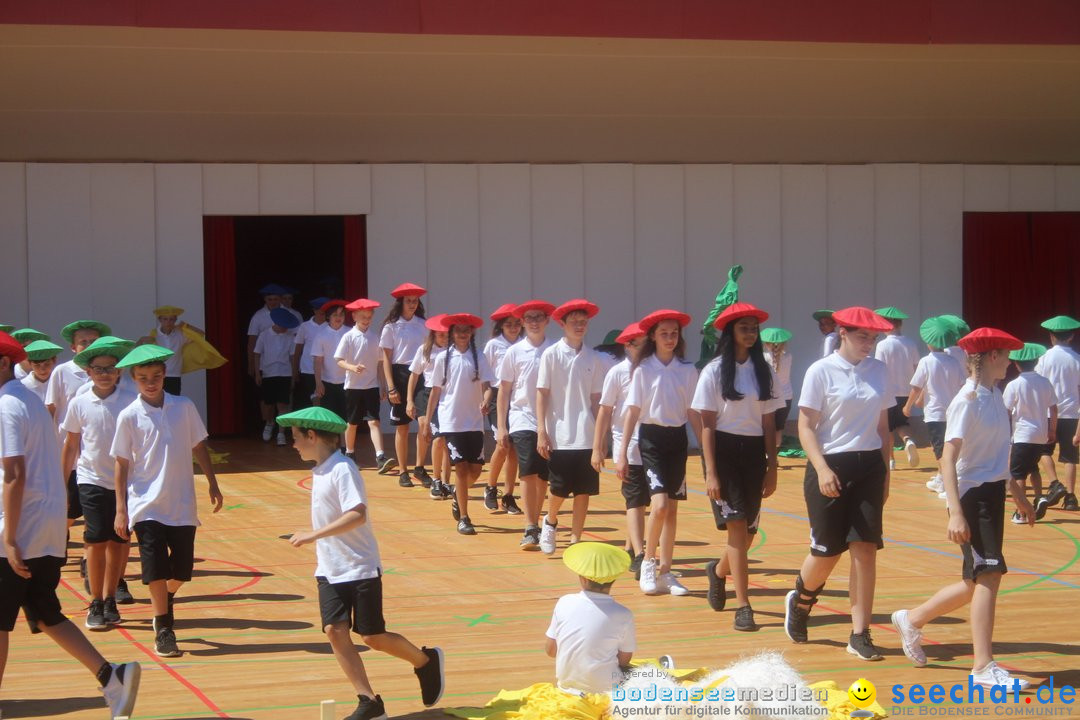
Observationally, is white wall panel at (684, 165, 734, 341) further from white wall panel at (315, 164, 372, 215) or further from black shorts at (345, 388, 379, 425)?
black shorts at (345, 388, 379, 425)

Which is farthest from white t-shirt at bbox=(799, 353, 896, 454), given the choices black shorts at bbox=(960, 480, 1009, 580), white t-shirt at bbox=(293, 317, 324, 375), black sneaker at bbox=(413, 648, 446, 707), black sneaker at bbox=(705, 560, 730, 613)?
white t-shirt at bbox=(293, 317, 324, 375)

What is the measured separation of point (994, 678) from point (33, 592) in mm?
4899

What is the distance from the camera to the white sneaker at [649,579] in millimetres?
9156

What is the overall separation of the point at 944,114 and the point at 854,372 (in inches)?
554

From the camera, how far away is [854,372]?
24.6ft

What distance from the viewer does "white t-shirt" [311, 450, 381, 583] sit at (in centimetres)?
638

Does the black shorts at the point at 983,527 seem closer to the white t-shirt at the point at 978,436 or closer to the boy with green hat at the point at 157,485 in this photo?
the white t-shirt at the point at 978,436

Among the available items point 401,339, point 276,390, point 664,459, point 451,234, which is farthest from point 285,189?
point 664,459

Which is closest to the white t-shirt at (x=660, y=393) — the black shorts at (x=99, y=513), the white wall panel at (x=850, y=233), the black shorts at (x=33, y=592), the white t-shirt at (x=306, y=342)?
the black shorts at (x=99, y=513)

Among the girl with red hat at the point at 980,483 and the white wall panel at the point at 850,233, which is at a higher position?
the white wall panel at the point at 850,233

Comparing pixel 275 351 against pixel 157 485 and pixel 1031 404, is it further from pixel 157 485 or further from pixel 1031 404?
pixel 157 485

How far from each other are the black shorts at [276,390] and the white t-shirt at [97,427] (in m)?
10.7

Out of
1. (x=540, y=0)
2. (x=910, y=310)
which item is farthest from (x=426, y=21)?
(x=910, y=310)

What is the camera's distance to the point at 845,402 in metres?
7.38
